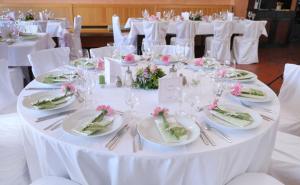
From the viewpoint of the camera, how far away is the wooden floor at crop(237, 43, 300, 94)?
4582 mm

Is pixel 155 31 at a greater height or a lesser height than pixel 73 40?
greater

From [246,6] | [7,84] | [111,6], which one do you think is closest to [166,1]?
[111,6]

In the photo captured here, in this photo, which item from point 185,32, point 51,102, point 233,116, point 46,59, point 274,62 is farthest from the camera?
point 274,62

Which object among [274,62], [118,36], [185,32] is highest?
[185,32]

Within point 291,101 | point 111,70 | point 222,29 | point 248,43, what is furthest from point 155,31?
point 111,70

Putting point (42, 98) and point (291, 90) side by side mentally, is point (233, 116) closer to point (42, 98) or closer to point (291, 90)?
point (42, 98)

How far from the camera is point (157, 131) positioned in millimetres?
1233

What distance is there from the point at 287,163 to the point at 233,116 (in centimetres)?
56

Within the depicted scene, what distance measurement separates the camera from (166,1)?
23.8 feet

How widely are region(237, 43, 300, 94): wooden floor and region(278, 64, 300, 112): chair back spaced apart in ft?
5.54

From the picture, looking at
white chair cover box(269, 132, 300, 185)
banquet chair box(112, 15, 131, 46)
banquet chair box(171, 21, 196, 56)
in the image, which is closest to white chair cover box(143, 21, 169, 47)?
banquet chair box(171, 21, 196, 56)

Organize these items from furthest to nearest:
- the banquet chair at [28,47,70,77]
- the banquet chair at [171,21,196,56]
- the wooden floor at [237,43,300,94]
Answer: the banquet chair at [171,21,196,56], the wooden floor at [237,43,300,94], the banquet chair at [28,47,70,77]

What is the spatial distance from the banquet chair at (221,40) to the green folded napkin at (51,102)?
400cm

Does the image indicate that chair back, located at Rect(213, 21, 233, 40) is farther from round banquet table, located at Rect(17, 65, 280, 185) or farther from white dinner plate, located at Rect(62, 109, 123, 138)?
white dinner plate, located at Rect(62, 109, 123, 138)
